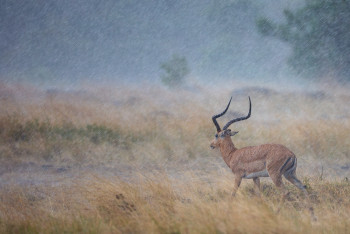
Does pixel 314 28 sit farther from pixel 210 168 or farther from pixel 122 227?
pixel 122 227

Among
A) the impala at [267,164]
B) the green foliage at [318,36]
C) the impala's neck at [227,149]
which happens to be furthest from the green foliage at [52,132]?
the green foliage at [318,36]

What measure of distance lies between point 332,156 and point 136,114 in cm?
835

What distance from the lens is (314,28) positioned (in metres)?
24.9

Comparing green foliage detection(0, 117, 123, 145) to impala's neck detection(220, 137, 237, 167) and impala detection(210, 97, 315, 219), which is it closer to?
impala's neck detection(220, 137, 237, 167)

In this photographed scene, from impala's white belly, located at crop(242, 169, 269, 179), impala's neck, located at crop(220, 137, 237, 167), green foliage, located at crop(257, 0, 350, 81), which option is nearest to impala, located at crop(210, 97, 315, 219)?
impala's white belly, located at crop(242, 169, 269, 179)

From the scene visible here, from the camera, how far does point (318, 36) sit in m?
25.0

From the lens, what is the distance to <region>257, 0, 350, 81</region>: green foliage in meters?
24.2

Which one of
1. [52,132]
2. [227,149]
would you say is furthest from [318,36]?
[227,149]

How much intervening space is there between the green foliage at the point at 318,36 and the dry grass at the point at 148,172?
279cm

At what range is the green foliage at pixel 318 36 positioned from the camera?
79.3ft

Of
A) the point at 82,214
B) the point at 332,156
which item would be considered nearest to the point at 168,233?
the point at 82,214

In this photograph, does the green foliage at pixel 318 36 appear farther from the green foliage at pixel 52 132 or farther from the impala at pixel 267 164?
the impala at pixel 267 164

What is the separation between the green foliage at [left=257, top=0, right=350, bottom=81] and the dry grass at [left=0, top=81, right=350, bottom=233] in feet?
9.14

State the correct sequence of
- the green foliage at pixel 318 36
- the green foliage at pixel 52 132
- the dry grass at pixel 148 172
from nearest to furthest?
the dry grass at pixel 148 172
the green foliage at pixel 52 132
the green foliage at pixel 318 36
